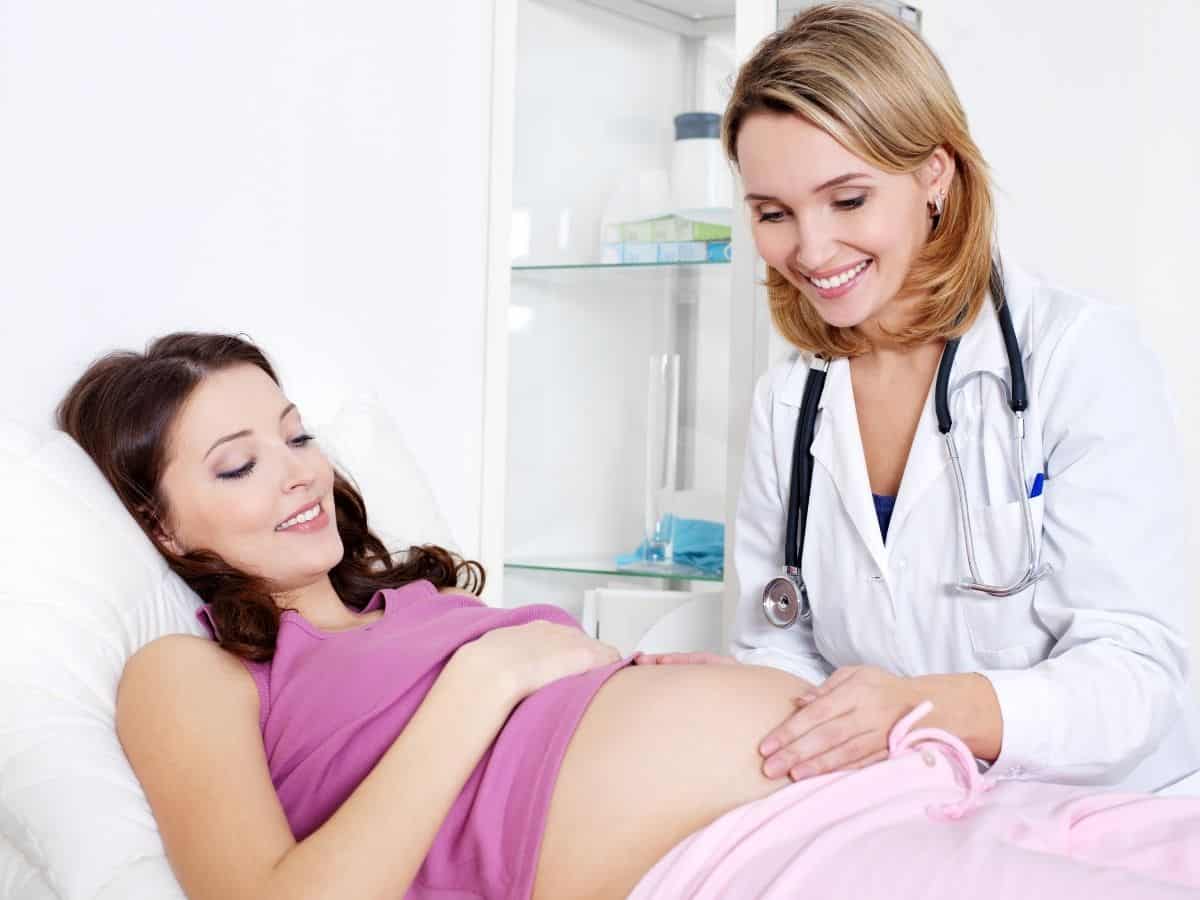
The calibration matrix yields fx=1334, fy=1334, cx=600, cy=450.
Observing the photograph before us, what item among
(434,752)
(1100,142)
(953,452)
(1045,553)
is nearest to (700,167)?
(953,452)

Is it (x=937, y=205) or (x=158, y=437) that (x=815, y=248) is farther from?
(x=158, y=437)

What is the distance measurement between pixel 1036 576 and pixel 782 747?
0.44 metres

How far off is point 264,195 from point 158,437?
55 centimetres

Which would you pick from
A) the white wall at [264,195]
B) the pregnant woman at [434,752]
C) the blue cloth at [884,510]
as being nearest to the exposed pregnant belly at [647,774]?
the pregnant woman at [434,752]

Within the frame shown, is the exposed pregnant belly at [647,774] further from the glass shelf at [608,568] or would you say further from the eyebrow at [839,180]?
the glass shelf at [608,568]

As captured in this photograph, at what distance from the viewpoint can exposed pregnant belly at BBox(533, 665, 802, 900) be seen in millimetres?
1267

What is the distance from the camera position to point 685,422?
2.40 metres

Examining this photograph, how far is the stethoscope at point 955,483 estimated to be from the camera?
5.20 feet

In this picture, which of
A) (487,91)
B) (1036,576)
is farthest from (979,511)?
(487,91)

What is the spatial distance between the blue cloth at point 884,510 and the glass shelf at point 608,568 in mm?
597

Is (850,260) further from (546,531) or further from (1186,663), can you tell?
(546,531)

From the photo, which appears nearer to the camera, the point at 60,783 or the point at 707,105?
the point at 60,783

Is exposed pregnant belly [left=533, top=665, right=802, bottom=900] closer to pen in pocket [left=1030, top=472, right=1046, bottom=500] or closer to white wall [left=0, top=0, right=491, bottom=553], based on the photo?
pen in pocket [left=1030, top=472, right=1046, bottom=500]

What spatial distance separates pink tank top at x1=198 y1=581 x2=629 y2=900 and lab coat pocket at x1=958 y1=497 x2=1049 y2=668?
1.49 ft
